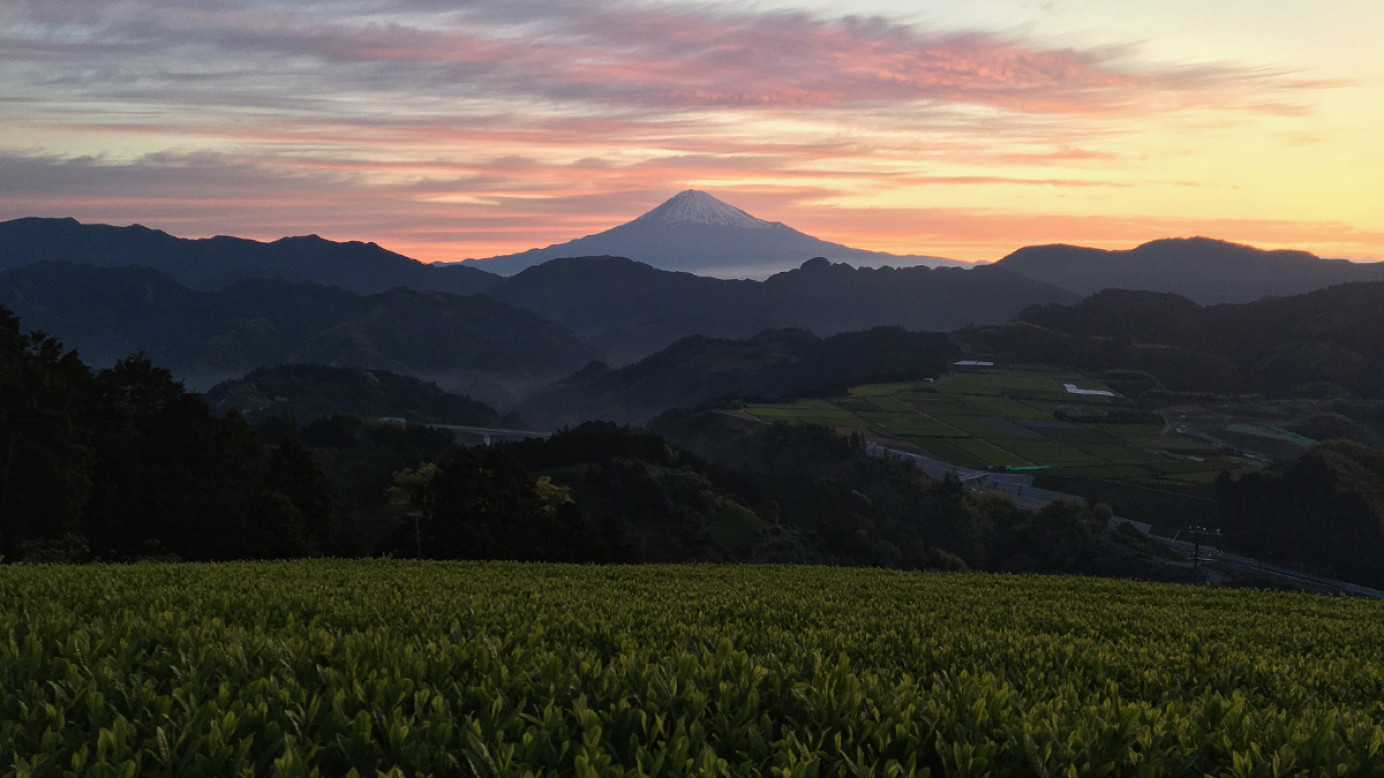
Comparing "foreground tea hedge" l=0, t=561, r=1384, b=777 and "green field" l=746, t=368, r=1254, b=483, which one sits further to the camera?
"green field" l=746, t=368, r=1254, b=483

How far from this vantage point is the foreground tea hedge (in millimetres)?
4969

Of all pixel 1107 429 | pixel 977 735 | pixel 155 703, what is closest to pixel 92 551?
pixel 155 703

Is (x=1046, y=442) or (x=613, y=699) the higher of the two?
(x=613, y=699)

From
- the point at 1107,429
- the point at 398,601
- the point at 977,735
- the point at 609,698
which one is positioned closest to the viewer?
the point at 977,735

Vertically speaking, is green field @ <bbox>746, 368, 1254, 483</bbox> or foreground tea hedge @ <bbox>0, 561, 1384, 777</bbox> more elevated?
foreground tea hedge @ <bbox>0, 561, 1384, 777</bbox>

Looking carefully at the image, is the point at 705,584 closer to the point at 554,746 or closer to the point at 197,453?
the point at 554,746

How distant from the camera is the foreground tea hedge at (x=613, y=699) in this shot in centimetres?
497

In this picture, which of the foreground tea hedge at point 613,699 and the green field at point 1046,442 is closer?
the foreground tea hedge at point 613,699

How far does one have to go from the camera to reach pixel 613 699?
601 cm

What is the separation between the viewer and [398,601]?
12.4 meters

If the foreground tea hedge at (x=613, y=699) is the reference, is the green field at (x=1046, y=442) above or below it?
below

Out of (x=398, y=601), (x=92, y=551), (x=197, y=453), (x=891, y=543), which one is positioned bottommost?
(x=891, y=543)

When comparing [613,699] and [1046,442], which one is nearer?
[613,699]

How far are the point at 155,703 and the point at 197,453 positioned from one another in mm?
43504
